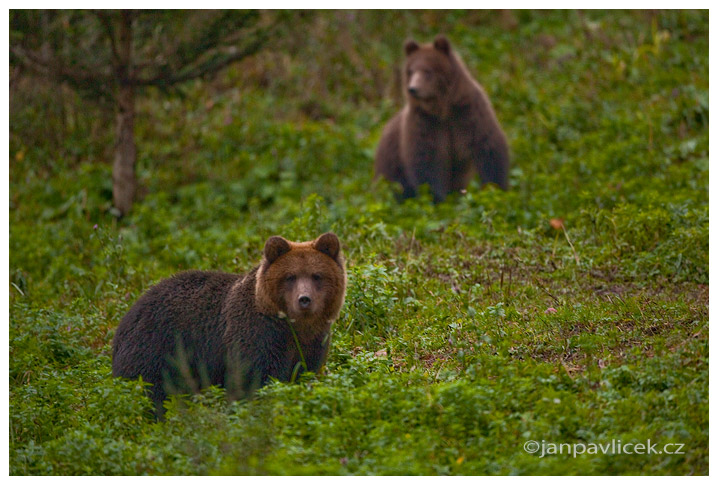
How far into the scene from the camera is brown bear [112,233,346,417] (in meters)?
5.73

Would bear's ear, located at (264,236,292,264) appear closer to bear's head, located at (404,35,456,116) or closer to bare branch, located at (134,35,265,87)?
bear's head, located at (404,35,456,116)

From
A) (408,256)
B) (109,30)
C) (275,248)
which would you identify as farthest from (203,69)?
(275,248)

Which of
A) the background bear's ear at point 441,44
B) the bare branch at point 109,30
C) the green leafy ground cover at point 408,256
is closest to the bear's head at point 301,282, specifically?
the green leafy ground cover at point 408,256

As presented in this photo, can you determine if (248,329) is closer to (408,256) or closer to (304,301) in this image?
(304,301)

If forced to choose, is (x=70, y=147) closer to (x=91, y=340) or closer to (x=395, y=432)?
(x=91, y=340)

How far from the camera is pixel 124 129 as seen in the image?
440 inches

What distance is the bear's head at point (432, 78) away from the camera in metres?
10.6

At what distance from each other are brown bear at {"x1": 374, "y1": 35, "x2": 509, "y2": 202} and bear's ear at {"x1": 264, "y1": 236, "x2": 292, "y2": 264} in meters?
5.16

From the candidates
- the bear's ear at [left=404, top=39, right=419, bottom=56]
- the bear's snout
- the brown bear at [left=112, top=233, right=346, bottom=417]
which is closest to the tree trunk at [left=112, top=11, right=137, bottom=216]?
the bear's ear at [left=404, top=39, right=419, bottom=56]

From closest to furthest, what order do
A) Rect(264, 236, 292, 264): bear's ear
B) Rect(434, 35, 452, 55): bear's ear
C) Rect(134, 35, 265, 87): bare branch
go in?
Rect(264, 236, 292, 264): bear's ear
Rect(434, 35, 452, 55): bear's ear
Rect(134, 35, 265, 87): bare branch

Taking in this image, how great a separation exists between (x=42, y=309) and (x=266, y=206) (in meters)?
4.51

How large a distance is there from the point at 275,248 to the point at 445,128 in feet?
17.7

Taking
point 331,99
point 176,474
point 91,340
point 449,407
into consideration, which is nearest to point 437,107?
point 331,99

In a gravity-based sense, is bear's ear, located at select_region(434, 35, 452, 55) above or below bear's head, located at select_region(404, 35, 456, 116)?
above
